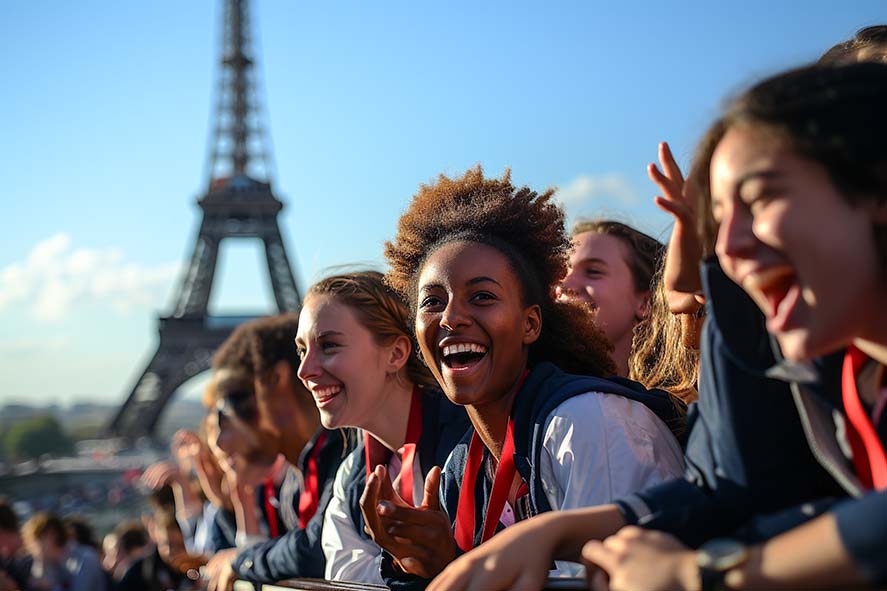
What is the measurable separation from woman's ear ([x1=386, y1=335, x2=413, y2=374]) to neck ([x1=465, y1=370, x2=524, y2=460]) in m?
0.87

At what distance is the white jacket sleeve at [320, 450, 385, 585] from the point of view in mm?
3229

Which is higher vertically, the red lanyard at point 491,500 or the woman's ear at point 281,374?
the woman's ear at point 281,374

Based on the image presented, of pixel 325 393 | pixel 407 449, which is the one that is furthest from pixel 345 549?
pixel 325 393

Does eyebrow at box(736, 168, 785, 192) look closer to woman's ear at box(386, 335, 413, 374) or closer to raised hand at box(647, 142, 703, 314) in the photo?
raised hand at box(647, 142, 703, 314)

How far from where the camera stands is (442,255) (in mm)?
2824

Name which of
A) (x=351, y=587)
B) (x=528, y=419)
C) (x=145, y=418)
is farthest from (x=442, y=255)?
(x=145, y=418)

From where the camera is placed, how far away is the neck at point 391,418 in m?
3.50

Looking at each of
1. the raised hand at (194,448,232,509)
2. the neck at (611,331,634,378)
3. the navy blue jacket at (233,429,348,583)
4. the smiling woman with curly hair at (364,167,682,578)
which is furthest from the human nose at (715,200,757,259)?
the raised hand at (194,448,232,509)

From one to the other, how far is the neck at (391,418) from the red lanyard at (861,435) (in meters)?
2.03

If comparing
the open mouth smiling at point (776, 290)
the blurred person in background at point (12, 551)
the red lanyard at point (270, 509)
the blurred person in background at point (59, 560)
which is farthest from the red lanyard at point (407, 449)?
the blurred person in background at point (12, 551)

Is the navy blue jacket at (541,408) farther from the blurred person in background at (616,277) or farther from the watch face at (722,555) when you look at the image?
the blurred person in background at (616,277)

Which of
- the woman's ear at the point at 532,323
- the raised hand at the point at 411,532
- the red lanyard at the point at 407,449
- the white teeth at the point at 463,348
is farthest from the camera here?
the red lanyard at the point at 407,449

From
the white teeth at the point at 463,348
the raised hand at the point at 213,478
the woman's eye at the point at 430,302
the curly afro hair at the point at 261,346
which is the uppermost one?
the woman's eye at the point at 430,302

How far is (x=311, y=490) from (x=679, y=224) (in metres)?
2.41
